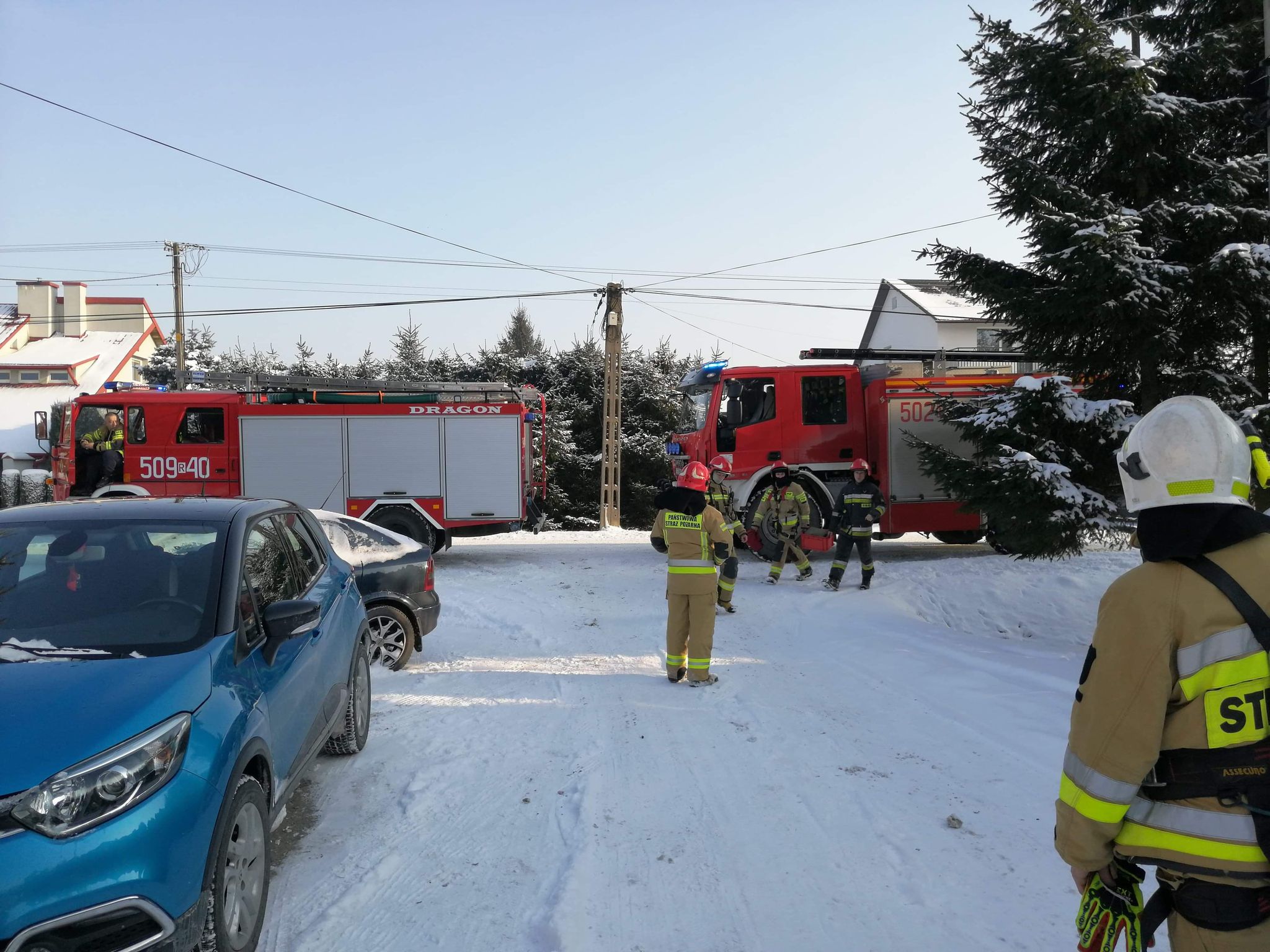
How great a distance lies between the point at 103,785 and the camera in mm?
2482

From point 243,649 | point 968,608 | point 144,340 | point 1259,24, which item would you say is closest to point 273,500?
point 243,649

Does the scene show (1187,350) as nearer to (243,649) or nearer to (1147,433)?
(1147,433)

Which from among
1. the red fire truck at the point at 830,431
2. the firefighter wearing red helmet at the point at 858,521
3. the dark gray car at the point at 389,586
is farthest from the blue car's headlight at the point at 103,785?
the red fire truck at the point at 830,431

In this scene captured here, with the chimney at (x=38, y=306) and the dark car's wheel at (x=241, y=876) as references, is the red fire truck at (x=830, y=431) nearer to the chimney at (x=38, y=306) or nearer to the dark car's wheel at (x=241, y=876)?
the dark car's wheel at (x=241, y=876)

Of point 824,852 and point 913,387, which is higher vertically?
point 913,387

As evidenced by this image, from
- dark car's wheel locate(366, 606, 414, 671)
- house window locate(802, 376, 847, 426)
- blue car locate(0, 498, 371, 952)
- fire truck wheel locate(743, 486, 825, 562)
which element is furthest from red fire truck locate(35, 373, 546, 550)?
blue car locate(0, 498, 371, 952)

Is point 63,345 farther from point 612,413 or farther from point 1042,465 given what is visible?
point 1042,465

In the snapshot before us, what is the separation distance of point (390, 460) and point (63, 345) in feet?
124

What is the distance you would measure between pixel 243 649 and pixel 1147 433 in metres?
3.09

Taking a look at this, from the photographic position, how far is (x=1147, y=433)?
1.99m

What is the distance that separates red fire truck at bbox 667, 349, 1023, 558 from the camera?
1336 centimetres

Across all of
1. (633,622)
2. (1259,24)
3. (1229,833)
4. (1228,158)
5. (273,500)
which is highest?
(1259,24)

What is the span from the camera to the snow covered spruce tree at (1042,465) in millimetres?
8453

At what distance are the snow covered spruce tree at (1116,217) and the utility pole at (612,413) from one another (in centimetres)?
1168
